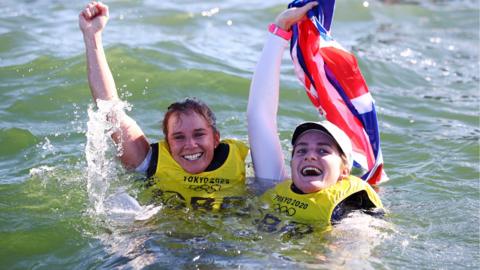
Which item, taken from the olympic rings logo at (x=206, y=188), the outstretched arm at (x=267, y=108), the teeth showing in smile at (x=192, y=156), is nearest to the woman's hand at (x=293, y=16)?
the outstretched arm at (x=267, y=108)

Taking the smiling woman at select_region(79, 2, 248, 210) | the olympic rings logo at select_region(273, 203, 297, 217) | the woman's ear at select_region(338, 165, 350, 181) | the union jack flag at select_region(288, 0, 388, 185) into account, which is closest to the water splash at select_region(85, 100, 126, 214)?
the smiling woman at select_region(79, 2, 248, 210)

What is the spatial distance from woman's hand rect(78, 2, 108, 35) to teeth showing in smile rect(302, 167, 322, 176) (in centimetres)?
198

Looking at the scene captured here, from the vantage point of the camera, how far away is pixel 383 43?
1262 cm

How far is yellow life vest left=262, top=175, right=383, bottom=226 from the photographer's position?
5.46 m

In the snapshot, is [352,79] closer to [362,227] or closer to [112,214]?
[362,227]

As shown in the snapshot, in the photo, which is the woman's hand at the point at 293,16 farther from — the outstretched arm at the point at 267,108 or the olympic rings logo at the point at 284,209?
the olympic rings logo at the point at 284,209

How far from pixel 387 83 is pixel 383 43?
2217 millimetres

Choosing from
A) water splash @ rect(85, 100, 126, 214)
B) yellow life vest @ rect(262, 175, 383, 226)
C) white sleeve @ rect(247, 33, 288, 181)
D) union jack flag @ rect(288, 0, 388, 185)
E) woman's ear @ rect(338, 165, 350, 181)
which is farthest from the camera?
union jack flag @ rect(288, 0, 388, 185)

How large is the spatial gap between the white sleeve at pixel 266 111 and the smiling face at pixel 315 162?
1.44 ft

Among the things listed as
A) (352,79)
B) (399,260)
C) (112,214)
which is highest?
(352,79)

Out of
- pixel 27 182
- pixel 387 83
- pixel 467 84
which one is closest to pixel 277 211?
pixel 27 182

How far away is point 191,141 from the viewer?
5875 millimetres

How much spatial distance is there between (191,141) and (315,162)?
973 mm

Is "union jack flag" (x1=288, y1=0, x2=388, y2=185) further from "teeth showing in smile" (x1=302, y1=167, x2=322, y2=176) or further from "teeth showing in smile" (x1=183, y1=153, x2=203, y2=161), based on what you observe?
"teeth showing in smile" (x1=183, y1=153, x2=203, y2=161)
